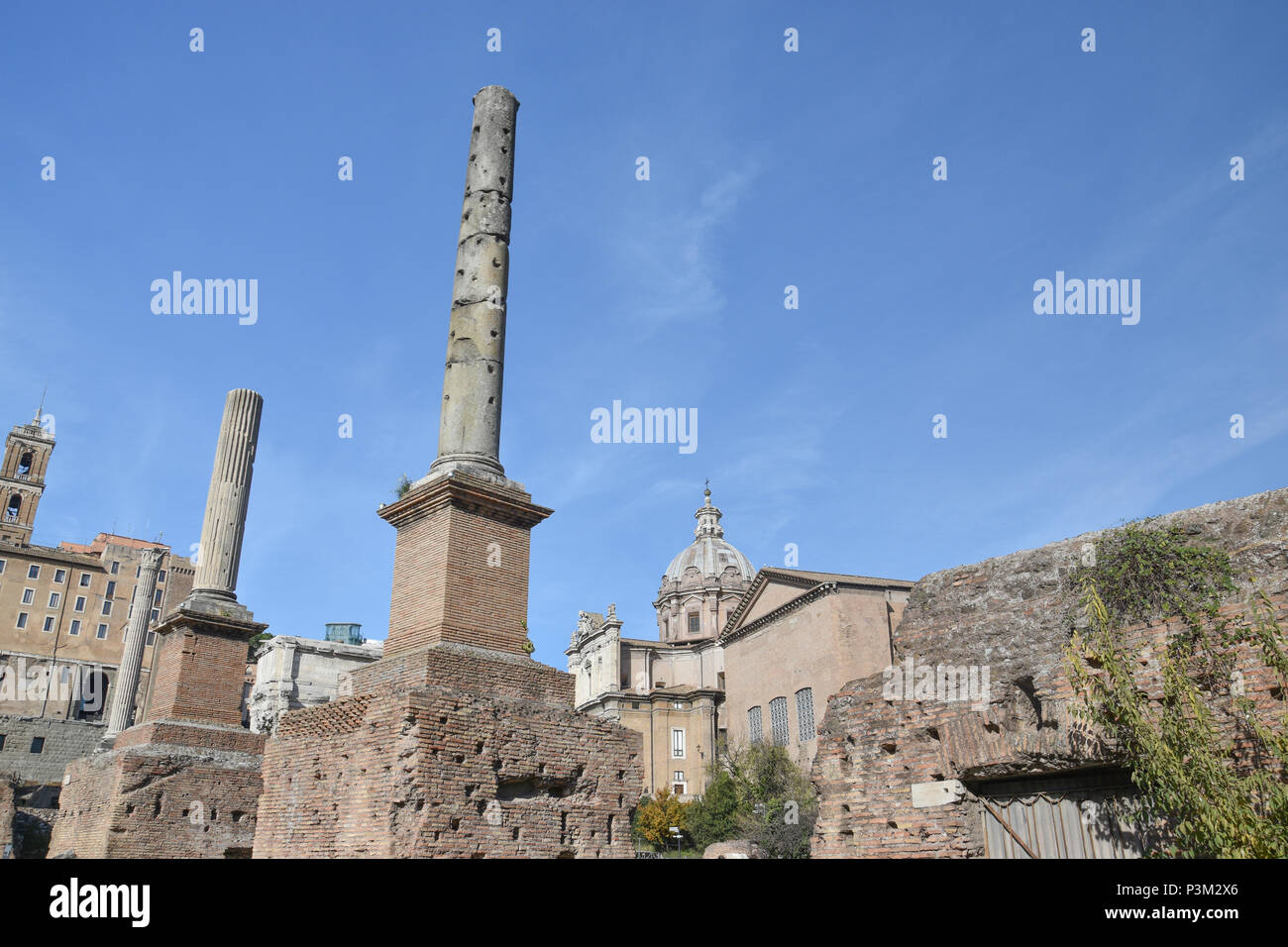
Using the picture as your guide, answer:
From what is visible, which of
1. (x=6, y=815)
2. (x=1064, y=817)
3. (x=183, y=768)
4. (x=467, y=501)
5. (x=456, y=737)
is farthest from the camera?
(x=6, y=815)

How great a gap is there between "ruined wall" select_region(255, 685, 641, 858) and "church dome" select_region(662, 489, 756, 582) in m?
59.3

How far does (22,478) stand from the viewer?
257 ft

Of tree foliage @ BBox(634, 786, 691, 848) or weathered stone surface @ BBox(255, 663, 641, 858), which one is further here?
tree foliage @ BBox(634, 786, 691, 848)

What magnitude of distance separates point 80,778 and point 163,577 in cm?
7527

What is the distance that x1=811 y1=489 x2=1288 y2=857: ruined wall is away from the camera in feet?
20.1

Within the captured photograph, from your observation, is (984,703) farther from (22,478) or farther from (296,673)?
(22,478)

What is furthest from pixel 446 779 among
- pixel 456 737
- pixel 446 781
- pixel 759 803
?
pixel 759 803

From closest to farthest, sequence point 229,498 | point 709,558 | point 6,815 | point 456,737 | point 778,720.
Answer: point 456,737 → point 229,498 → point 6,815 → point 778,720 → point 709,558

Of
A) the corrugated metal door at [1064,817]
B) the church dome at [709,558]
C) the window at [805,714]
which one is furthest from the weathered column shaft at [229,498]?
the church dome at [709,558]

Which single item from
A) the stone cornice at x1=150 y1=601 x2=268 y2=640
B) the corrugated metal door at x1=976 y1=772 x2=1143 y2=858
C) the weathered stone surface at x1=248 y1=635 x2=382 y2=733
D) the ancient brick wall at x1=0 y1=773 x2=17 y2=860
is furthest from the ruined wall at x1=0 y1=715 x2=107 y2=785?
the corrugated metal door at x1=976 y1=772 x2=1143 y2=858

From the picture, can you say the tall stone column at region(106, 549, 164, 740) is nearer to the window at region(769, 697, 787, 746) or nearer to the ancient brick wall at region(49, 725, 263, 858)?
the ancient brick wall at region(49, 725, 263, 858)

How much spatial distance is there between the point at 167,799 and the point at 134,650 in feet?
59.1
